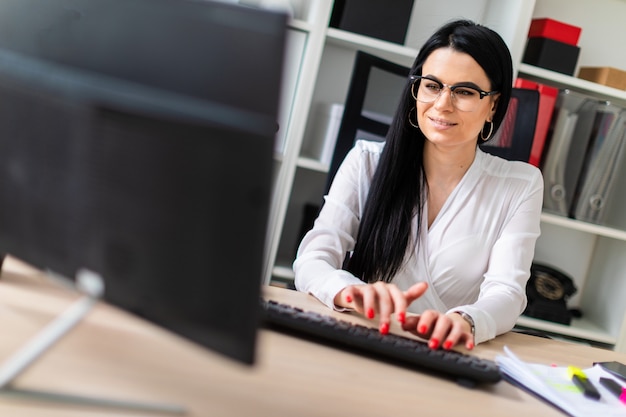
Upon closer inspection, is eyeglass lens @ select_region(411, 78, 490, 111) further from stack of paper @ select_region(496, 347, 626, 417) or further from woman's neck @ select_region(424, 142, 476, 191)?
stack of paper @ select_region(496, 347, 626, 417)

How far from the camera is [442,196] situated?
1.68 meters

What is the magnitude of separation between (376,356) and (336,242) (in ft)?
1.81

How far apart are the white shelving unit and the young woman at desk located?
668mm

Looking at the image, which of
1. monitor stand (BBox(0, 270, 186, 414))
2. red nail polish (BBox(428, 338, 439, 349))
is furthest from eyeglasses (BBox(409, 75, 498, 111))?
monitor stand (BBox(0, 270, 186, 414))

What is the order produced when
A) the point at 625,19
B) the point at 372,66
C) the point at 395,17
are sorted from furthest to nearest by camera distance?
the point at 625,19, the point at 395,17, the point at 372,66

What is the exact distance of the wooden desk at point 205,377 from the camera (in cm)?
69

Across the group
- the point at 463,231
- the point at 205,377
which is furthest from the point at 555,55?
the point at 205,377

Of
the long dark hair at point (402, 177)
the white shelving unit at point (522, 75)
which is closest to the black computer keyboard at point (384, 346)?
the long dark hair at point (402, 177)

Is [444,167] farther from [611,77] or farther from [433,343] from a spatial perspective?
[611,77]

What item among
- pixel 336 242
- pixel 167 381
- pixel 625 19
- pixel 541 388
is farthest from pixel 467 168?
pixel 625 19

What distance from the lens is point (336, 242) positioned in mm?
1503

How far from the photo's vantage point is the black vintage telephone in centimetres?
251

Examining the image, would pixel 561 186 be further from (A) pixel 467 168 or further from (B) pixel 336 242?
(B) pixel 336 242

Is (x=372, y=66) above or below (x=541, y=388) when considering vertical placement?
above
